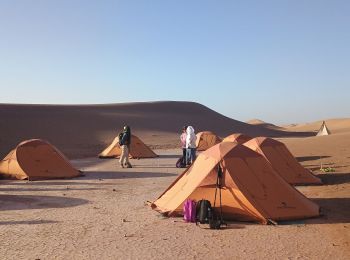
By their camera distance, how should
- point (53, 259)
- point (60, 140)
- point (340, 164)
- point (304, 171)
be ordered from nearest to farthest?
point (53, 259) < point (304, 171) < point (340, 164) < point (60, 140)

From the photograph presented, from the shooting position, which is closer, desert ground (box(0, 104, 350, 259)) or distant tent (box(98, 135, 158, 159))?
desert ground (box(0, 104, 350, 259))

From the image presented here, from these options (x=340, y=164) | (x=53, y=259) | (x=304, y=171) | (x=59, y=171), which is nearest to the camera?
(x=53, y=259)

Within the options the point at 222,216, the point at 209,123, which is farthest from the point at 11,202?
the point at 209,123

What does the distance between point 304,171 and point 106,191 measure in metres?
6.38

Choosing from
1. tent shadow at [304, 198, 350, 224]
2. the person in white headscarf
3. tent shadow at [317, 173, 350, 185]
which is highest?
the person in white headscarf

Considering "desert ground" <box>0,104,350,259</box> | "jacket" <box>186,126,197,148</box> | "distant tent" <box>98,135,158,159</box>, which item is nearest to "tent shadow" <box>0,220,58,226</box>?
"desert ground" <box>0,104,350,259</box>

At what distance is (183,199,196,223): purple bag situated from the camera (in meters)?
9.89

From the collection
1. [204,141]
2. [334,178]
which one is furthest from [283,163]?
[204,141]

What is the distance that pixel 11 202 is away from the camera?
12.8 m

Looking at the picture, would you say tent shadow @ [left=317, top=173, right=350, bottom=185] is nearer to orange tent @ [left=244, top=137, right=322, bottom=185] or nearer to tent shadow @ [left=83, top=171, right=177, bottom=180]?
orange tent @ [left=244, top=137, right=322, bottom=185]

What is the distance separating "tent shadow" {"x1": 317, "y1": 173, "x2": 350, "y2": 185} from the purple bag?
24.1ft

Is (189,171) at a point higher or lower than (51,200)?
higher

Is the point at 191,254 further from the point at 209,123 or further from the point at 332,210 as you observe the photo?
the point at 209,123

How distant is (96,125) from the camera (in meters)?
69.4
